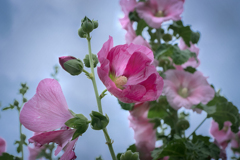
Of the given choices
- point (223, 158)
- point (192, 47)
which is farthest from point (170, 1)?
point (223, 158)

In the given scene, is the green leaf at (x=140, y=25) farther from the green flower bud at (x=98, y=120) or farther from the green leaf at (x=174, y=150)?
the green flower bud at (x=98, y=120)

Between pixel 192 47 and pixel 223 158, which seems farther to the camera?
pixel 192 47

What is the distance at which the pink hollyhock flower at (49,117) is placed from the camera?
50cm

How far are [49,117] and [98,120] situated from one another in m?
0.13

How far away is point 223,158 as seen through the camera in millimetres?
1325

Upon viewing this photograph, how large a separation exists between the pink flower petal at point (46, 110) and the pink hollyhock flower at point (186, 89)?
30.2 inches

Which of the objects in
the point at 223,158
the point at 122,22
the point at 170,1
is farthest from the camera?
the point at 122,22

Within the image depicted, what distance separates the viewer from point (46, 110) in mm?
525

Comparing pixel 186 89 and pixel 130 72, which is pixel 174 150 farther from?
pixel 130 72

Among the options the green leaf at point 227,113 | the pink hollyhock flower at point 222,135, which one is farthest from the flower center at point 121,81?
the pink hollyhock flower at point 222,135

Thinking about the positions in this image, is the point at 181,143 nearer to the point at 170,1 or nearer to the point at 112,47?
the point at 112,47

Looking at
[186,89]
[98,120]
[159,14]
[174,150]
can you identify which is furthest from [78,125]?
[159,14]

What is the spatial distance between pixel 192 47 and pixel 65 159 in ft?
4.13

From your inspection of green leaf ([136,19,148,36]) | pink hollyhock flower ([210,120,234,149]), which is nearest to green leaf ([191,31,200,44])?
green leaf ([136,19,148,36])
